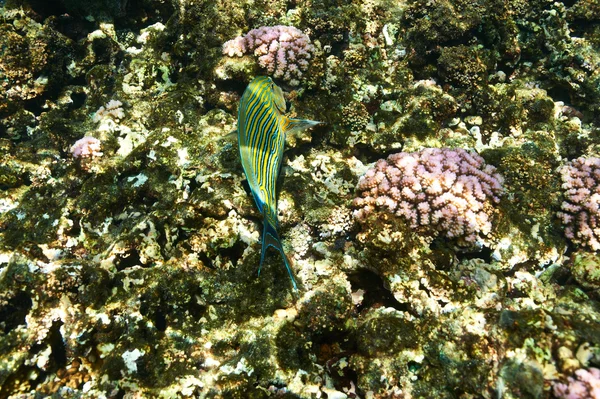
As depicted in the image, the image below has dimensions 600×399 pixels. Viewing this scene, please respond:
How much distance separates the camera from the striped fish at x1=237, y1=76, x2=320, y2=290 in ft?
6.54

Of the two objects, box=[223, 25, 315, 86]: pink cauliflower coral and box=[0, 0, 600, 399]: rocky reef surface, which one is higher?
box=[223, 25, 315, 86]: pink cauliflower coral

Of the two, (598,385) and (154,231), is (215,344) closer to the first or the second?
(154,231)

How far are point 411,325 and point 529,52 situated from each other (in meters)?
5.23

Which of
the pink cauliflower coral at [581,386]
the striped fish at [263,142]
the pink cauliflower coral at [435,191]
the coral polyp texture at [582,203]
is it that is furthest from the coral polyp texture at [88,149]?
the coral polyp texture at [582,203]

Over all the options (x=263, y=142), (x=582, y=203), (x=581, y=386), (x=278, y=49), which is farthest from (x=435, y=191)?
(x=278, y=49)

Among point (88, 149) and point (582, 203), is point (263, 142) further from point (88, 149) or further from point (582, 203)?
point (582, 203)

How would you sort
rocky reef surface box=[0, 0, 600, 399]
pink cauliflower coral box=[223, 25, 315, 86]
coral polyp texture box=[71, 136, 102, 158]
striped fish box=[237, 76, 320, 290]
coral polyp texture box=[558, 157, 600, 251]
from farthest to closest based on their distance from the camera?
pink cauliflower coral box=[223, 25, 315, 86], coral polyp texture box=[71, 136, 102, 158], coral polyp texture box=[558, 157, 600, 251], rocky reef surface box=[0, 0, 600, 399], striped fish box=[237, 76, 320, 290]

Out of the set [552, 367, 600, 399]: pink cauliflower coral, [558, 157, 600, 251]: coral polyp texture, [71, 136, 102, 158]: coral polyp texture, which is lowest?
[71, 136, 102, 158]: coral polyp texture

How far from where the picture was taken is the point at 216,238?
→ 334 centimetres

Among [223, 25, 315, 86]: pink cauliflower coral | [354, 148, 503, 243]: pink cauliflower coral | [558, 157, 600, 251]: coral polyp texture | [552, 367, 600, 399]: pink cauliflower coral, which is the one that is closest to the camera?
[552, 367, 600, 399]: pink cauliflower coral

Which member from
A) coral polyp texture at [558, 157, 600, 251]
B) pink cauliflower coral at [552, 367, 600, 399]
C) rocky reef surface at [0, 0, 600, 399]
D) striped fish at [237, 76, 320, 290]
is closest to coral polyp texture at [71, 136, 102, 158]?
rocky reef surface at [0, 0, 600, 399]

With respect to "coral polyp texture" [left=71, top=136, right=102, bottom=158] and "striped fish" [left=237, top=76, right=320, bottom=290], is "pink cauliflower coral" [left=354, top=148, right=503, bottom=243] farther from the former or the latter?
"coral polyp texture" [left=71, top=136, right=102, bottom=158]

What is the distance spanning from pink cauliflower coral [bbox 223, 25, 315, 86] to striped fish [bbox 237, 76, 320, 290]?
7.09 ft

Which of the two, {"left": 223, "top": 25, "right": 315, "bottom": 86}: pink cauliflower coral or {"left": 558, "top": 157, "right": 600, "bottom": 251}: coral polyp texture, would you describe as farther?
{"left": 223, "top": 25, "right": 315, "bottom": 86}: pink cauliflower coral
